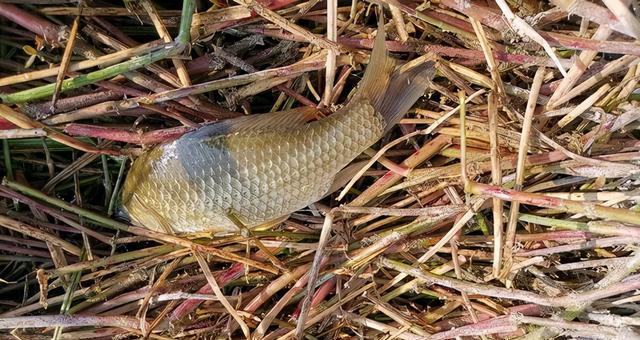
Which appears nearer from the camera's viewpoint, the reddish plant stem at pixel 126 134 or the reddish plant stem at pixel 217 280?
the reddish plant stem at pixel 126 134

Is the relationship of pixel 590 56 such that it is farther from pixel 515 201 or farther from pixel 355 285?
pixel 355 285

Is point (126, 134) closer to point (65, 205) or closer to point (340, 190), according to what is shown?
point (65, 205)

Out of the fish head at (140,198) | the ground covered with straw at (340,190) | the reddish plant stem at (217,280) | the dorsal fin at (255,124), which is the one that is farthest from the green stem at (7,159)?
the reddish plant stem at (217,280)

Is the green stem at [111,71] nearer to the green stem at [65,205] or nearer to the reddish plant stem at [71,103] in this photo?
the reddish plant stem at [71,103]

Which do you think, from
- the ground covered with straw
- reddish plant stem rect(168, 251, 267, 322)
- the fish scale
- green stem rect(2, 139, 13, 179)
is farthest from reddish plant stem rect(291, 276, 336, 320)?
green stem rect(2, 139, 13, 179)

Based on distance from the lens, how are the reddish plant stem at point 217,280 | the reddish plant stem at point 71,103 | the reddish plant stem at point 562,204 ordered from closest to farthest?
the reddish plant stem at point 562,204, the reddish plant stem at point 71,103, the reddish plant stem at point 217,280

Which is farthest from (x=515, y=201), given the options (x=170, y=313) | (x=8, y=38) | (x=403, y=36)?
(x=8, y=38)
